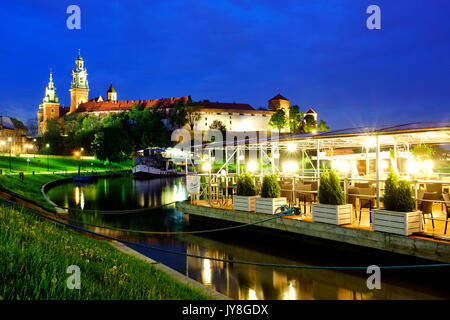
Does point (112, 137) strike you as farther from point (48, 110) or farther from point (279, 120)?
point (48, 110)

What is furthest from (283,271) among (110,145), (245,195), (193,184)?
(110,145)

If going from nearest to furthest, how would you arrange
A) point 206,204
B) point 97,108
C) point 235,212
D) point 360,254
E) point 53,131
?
1. point 360,254
2. point 235,212
3. point 206,204
4. point 53,131
5. point 97,108

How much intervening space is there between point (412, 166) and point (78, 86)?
485ft

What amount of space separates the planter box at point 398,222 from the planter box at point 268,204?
3414mm

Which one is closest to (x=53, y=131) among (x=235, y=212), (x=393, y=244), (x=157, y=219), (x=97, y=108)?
(x=97, y=108)

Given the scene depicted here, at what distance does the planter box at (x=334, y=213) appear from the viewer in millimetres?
9445

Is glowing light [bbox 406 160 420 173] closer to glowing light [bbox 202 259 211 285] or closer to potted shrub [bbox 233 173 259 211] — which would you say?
potted shrub [bbox 233 173 259 211]

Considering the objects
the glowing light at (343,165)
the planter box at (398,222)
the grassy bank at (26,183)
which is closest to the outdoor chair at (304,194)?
the planter box at (398,222)

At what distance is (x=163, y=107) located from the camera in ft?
371

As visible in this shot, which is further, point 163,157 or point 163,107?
point 163,107

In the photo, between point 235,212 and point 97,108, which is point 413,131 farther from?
point 97,108

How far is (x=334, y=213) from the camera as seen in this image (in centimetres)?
948

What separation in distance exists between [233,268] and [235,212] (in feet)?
11.3
